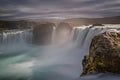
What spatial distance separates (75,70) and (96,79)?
9.15 metres

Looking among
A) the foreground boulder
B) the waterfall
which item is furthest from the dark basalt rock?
the foreground boulder

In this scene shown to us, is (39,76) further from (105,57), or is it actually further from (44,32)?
(44,32)

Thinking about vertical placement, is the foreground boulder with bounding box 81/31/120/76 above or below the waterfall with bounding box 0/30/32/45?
above

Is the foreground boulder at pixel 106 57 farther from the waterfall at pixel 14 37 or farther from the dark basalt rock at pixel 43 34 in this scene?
the waterfall at pixel 14 37

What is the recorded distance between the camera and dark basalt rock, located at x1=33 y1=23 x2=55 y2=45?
36394mm

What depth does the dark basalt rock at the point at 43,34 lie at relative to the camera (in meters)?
36.4

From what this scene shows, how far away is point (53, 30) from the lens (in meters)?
36.7

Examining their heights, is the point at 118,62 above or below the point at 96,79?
above

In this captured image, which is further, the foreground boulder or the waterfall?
the waterfall

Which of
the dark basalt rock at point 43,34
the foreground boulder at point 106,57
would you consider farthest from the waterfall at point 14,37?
the foreground boulder at point 106,57

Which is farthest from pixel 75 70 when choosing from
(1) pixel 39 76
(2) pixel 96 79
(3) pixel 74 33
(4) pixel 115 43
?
(3) pixel 74 33

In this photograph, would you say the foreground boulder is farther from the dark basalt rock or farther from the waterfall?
the waterfall

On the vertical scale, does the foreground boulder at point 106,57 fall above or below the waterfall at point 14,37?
above

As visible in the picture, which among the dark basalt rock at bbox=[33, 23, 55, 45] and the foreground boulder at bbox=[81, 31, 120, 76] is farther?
the dark basalt rock at bbox=[33, 23, 55, 45]
